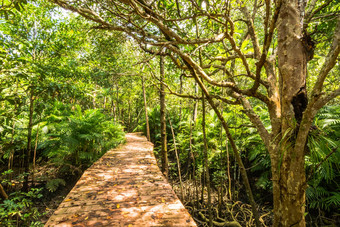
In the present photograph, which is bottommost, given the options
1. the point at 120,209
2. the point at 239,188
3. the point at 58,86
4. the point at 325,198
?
the point at 239,188

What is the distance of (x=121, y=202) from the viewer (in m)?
2.28

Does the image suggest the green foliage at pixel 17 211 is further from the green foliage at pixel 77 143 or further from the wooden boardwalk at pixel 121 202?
the green foliage at pixel 77 143

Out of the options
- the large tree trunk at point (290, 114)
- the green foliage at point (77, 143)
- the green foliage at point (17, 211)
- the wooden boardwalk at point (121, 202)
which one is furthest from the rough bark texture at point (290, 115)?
the green foliage at point (77, 143)

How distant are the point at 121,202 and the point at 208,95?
2.04m

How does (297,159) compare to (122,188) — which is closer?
(297,159)

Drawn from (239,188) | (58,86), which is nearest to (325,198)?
(239,188)

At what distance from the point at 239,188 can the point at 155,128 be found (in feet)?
22.0

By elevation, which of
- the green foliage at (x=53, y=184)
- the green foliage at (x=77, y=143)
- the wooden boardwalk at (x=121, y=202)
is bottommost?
the green foliage at (x=53, y=184)

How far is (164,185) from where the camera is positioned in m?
2.81

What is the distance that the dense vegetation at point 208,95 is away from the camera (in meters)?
1.94

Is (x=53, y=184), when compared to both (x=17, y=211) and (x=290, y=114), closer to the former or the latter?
(x=17, y=211)

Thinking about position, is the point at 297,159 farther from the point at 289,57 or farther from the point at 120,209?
the point at 120,209

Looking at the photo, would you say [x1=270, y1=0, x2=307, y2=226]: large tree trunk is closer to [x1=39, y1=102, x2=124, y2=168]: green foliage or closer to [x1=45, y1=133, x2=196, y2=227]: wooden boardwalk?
[x1=45, y1=133, x2=196, y2=227]: wooden boardwalk

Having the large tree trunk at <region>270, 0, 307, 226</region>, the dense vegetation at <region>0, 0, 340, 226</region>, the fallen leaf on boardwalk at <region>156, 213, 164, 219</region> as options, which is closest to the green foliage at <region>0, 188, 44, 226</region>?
the dense vegetation at <region>0, 0, 340, 226</region>
